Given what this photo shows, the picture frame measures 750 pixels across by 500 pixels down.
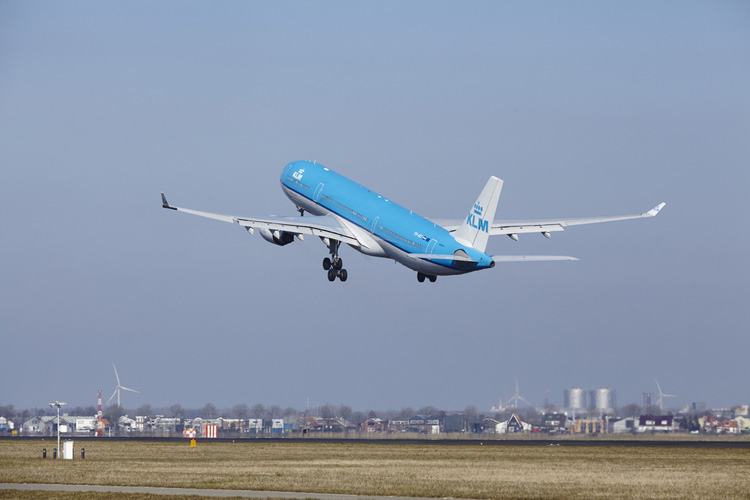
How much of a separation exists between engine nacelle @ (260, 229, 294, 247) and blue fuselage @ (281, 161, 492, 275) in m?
4.67

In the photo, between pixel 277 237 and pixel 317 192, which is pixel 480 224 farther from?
pixel 317 192

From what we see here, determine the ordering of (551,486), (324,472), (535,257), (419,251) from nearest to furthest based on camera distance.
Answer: (551,486) → (324,472) → (535,257) → (419,251)

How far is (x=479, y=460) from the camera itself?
82000 millimetres

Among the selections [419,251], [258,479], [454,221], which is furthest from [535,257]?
[258,479]

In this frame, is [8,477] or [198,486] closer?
[198,486]

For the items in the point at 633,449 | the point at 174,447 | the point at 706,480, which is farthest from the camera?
the point at 174,447

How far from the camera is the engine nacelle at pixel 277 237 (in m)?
97.4

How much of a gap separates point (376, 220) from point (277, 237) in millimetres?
9981

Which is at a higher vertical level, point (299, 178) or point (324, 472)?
point (299, 178)

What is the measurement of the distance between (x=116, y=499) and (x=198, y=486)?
304 inches

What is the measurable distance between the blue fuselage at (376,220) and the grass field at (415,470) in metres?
15.2

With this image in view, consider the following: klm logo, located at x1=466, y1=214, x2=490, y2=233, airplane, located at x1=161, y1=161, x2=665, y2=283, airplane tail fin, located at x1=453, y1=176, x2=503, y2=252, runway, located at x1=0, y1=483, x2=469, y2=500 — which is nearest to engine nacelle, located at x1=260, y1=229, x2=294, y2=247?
airplane, located at x1=161, y1=161, x2=665, y2=283

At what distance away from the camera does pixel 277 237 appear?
9750 cm

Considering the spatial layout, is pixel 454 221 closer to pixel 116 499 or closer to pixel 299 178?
pixel 299 178
